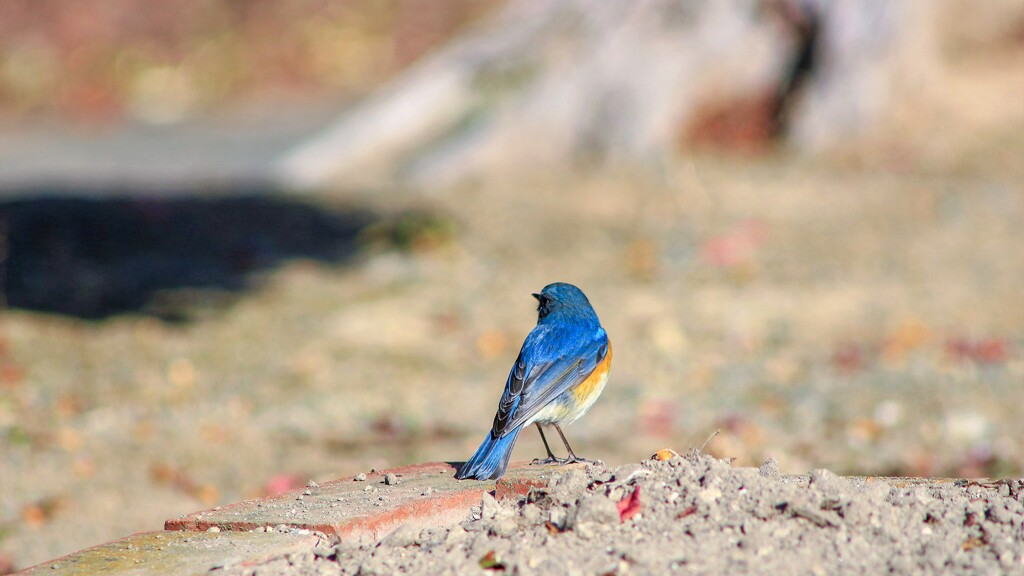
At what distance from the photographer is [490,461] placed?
11.1 feet

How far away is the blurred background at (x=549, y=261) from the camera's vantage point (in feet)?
19.1

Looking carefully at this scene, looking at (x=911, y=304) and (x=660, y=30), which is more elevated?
(x=660, y=30)

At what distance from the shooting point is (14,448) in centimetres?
577

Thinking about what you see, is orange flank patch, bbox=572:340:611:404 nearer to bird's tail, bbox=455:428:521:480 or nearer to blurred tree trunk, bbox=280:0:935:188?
bird's tail, bbox=455:428:521:480

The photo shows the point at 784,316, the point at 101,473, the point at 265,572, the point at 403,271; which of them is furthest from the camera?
the point at 403,271

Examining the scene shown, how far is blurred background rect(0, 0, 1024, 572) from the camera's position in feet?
19.1

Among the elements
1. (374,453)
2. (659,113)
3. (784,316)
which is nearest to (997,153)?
(659,113)

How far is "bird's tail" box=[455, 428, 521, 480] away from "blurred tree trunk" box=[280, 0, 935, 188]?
6956 mm

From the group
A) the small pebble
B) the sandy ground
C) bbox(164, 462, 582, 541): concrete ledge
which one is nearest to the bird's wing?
bbox(164, 462, 582, 541): concrete ledge

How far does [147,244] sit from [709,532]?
278 inches

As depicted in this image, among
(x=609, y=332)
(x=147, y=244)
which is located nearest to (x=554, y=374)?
(x=609, y=332)

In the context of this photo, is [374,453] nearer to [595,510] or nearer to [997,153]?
[595,510]

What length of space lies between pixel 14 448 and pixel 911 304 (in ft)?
16.5

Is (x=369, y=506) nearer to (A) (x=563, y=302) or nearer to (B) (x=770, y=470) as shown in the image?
(B) (x=770, y=470)
